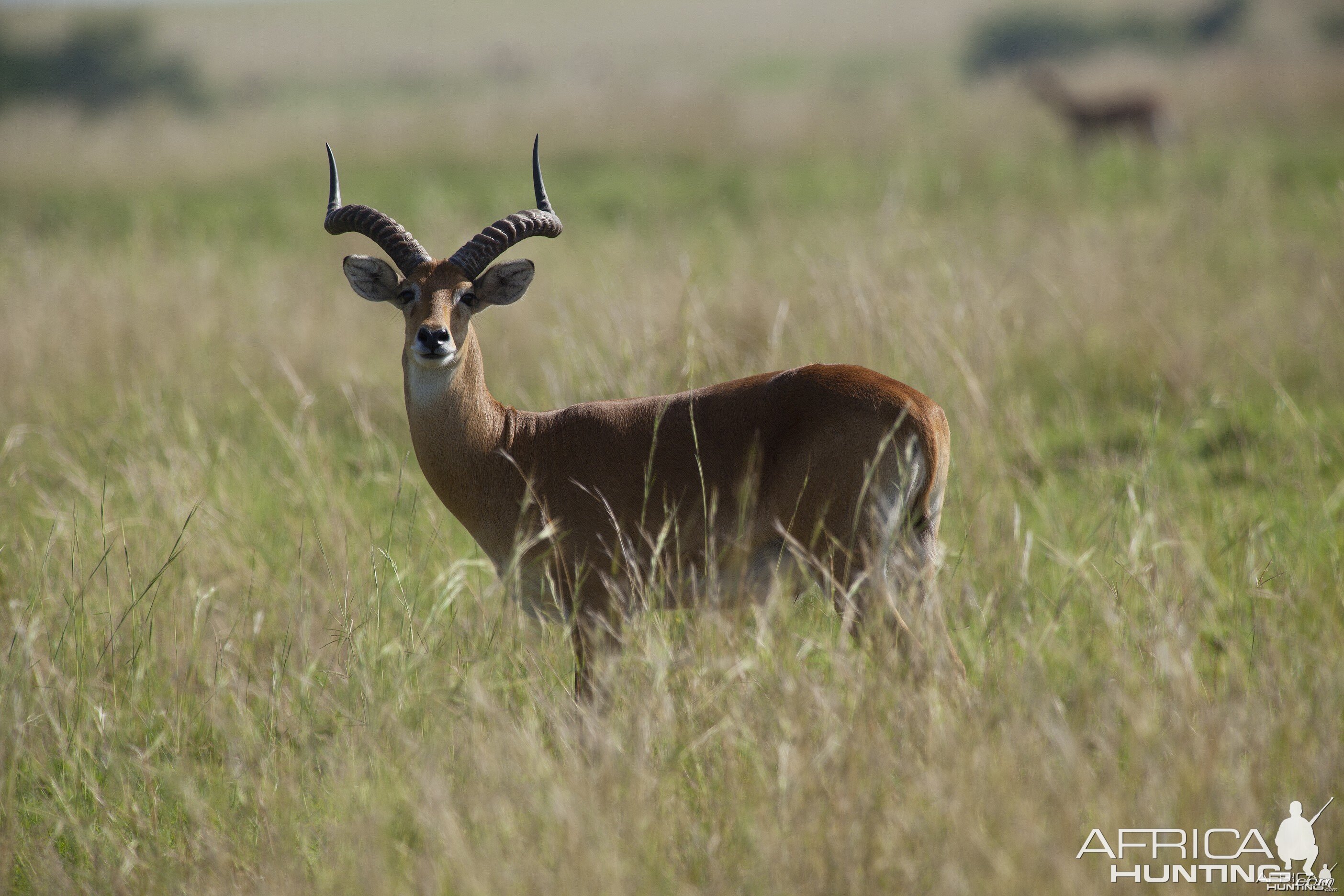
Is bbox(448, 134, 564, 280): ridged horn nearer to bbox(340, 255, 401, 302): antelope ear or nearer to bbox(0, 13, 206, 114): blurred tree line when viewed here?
bbox(340, 255, 401, 302): antelope ear

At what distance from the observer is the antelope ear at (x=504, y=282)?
3955mm

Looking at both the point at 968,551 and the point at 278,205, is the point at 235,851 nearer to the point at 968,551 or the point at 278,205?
the point at 968,551

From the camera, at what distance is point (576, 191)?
13.8 meters

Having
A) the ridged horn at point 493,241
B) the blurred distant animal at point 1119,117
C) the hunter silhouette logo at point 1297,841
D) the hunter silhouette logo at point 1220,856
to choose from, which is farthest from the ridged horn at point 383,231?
the blurred distant animal at point 1119,117

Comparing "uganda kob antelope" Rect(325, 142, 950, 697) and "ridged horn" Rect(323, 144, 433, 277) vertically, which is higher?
"ridged horn" Rect(323, 144, 433, 277)

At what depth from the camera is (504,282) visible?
13.2ft

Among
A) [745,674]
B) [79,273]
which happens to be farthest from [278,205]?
→ [745,674]

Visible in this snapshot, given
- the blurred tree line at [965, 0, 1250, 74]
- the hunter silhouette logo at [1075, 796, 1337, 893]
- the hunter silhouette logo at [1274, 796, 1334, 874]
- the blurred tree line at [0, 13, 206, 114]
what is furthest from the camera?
the blurred tree line at [965, 0, 1250, 74]

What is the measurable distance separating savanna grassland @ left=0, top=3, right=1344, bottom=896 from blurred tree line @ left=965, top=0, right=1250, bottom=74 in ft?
96.7

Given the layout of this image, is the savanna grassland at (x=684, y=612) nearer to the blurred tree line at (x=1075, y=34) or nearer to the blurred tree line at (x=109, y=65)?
the blurred tree line at (x=109, y=65)

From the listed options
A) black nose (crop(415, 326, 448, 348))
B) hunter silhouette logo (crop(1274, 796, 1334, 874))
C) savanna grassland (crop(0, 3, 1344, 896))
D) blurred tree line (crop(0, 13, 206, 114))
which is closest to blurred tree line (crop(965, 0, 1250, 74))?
blurred tree line (crop(0, 13, 206, 114))

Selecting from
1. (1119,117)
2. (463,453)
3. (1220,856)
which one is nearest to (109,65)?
(1119,117)

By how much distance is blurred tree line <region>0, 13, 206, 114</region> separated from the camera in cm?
3056

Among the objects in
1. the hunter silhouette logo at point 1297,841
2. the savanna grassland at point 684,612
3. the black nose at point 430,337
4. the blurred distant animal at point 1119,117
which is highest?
the blurred distant animal at point 1119,117
